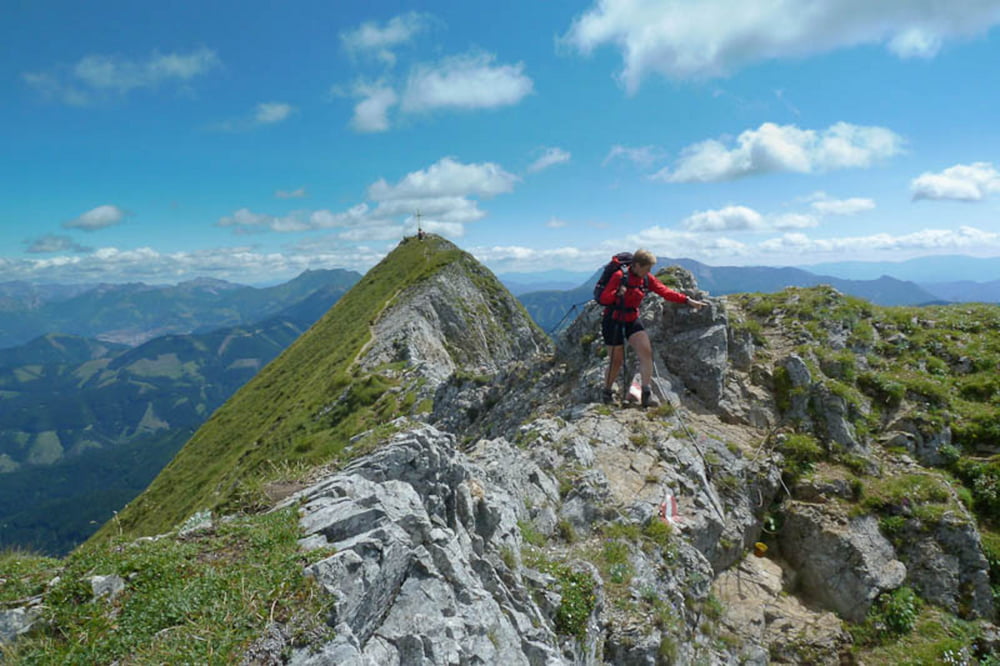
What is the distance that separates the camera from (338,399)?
44.1 m

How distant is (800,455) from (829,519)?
207cm

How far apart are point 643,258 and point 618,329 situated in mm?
2326

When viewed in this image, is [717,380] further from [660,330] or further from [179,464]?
[179,464]

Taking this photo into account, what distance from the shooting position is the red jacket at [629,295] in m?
13.8

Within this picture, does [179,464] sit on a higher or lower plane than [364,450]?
lower

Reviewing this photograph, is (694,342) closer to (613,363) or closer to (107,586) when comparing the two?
(613,363)

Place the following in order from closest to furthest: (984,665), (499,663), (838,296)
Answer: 1. (499,663)
2. (984,665)
3. (838,296)

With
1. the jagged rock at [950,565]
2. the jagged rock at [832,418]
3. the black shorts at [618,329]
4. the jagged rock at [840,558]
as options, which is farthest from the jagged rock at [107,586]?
the jagged rock at [832,418]

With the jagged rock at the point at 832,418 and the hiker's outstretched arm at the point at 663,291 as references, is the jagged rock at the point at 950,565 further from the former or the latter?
the hiker's outstretched arm at the point at 663,291

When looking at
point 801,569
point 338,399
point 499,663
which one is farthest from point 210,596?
point 338,399

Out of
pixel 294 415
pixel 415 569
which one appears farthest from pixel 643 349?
pixel 294 415

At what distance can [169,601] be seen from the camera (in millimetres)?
5387

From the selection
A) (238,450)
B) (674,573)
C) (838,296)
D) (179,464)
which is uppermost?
(838,296)

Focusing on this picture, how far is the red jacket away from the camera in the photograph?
45.3 feet
